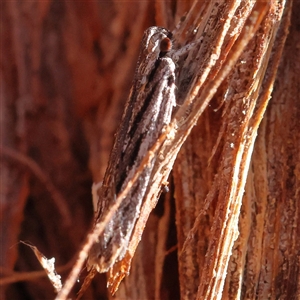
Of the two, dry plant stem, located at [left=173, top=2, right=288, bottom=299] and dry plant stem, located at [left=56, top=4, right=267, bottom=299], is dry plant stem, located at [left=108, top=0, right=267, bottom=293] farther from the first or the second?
dry plant stem, located at [left=173, top=2, right=288, bottom=299]

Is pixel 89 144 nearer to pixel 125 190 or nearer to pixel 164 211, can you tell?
pixel 164 211

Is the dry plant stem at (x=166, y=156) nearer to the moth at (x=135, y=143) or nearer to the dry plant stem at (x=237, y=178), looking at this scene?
the moth at (x=135, y=143)

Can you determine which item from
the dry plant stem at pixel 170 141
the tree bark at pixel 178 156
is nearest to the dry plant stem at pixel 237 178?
the tree bark at pixel 178 156

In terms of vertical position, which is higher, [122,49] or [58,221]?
[122,49]

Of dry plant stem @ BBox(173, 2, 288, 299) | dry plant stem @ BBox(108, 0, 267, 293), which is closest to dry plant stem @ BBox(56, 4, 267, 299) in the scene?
dry plant stem @ BBox(108, 0, 267, 293)

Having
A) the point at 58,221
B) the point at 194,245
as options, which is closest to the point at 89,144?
the point at 58,221

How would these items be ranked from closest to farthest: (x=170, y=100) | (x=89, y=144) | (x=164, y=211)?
(x=170, y=100) → (x=164, y=211) → (x=89, y=144)

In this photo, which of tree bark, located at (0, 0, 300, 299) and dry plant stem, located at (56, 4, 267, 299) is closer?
dry plant stem, located at (56, 4, 267, 299)

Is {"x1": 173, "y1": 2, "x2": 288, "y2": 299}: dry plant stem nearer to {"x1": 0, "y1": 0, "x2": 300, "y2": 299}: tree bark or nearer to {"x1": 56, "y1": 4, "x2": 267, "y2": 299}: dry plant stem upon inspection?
{"x1": 0, "y1": 0, "x2": 300, "y2": 299}: tree bark

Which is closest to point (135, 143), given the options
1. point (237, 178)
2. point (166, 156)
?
point (166, 156)
